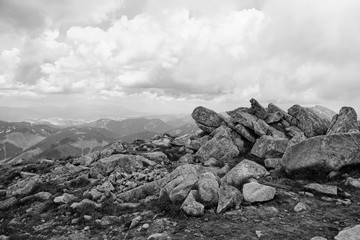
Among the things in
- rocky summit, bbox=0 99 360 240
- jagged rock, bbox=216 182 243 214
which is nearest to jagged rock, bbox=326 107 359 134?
rocky summit, bbox=0 99 360 240

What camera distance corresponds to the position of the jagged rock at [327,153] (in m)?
16.1

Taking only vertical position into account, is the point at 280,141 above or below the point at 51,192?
above

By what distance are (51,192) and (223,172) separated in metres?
13.9

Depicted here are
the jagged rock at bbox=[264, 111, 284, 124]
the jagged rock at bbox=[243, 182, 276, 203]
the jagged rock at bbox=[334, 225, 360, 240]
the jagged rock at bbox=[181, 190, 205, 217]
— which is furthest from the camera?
the jagged rock at bbox=[264, 111, 284, 124]

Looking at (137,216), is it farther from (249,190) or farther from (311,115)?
(311,115)

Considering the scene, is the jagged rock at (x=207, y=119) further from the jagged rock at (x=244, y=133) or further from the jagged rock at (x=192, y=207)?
the jagged rock at (x=192, y=207)

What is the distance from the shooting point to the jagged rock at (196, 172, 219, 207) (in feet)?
42.7

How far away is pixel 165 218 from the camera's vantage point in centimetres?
1234

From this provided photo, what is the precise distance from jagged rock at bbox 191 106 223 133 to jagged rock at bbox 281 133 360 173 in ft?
54.5

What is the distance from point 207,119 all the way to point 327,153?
1870 cm

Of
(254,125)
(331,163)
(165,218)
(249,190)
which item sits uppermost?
(254,125)

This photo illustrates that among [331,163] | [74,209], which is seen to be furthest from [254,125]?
[74,209]

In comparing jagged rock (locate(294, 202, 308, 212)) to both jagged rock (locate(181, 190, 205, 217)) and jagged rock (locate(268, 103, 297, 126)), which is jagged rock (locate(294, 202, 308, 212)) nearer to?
jagged rock (locate(181, 190, 205, 217))

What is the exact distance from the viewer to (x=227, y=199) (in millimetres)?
12945
